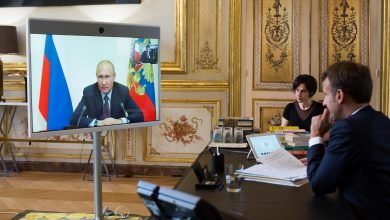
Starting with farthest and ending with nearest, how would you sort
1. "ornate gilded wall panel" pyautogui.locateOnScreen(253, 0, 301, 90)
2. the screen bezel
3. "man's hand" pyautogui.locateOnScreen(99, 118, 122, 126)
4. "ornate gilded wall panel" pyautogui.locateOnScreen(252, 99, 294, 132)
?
1. "ornate gilded wall panel" pyautogui.locateOnScreen(252, 99, 294, 132)
2. "ornate gilded wall panel" pyautogui.locateOnScreen(253, 0, 301, 90)
3. "man's hand" pyautogui.locateOnScreen(99, 118, 122, 126)
4. the screen bezel

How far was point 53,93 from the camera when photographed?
250cm

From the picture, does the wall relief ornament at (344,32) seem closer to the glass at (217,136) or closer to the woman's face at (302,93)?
the woman's face at (302,93)

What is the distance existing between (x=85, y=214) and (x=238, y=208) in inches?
93.8

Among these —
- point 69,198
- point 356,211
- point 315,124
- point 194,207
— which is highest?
point 315,124

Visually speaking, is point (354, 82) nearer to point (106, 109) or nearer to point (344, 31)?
point (106, 109)

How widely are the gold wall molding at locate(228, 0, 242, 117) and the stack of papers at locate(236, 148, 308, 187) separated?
2.79 meters

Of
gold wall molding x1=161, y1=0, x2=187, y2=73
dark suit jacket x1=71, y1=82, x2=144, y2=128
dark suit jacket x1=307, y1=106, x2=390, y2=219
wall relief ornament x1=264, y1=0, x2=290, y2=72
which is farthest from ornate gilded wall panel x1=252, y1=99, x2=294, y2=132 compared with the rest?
dark suit jacket x1=307, y1=106, x2=390, y2=219

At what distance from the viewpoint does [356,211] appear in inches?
64.6

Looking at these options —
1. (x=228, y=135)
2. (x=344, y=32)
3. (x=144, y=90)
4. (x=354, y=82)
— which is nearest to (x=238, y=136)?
(x=228, y=135)

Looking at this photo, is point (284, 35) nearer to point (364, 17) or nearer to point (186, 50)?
point (364, 17)

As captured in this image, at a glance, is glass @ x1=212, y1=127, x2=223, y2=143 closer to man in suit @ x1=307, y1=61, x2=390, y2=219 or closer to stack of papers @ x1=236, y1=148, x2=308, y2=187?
stack of papers @ x1=236, y1=148, x2=308, y2=187

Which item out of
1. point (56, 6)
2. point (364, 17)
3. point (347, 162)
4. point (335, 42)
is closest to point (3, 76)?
point (56, 6)

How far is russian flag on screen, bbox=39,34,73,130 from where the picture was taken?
2.46 m

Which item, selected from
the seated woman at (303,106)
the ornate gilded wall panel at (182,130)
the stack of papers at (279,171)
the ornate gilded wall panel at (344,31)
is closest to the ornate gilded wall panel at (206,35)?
the ornate gilded wall panel at (182,130)
